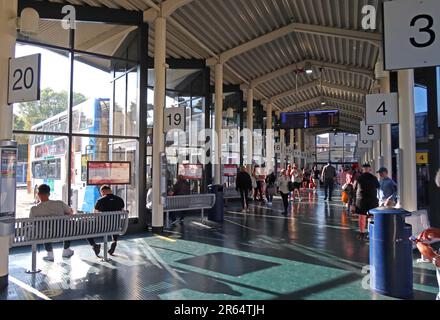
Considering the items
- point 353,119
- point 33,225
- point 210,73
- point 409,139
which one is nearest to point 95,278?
point 33,225

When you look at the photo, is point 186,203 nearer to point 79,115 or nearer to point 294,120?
point 79,115

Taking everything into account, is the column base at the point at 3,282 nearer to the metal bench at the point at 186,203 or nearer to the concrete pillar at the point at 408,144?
the metal bench at the point at 186,203

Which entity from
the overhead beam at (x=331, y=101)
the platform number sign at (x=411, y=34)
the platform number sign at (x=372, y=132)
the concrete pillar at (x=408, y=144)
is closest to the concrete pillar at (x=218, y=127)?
the platform number sign at (x=372, y=132)

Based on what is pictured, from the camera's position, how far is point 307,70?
15.2m

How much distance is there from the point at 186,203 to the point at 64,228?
164 inches

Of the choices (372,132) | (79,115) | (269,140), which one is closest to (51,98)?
(79,115)

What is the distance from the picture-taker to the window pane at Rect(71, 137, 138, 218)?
8.49 m

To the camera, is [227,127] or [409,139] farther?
[227,127]

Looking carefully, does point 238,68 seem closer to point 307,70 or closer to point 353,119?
point 307,70

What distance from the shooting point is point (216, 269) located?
5.70 metres

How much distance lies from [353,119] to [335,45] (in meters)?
16.5

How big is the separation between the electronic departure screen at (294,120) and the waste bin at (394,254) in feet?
38.6

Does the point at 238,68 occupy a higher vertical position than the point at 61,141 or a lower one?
higher

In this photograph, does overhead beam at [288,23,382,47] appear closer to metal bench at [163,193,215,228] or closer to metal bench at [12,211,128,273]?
metal bench at [163,193,215,228]
